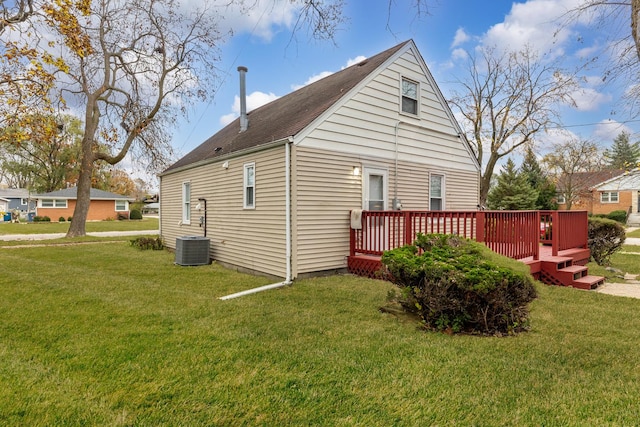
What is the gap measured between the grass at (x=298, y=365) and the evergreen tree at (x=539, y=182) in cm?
2544

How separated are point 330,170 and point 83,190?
1572cm

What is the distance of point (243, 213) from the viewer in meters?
8.53

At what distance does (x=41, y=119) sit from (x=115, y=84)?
1242 centimetres

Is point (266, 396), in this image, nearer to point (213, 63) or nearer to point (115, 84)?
point (213, 63)

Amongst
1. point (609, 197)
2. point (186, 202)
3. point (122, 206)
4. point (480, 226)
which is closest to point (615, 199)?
point (609, 197)

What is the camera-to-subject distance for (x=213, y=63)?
13.5m

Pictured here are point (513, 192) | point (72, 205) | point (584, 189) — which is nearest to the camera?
point (513, 192)

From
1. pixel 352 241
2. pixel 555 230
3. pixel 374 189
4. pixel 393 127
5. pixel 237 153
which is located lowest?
pixel 352 241

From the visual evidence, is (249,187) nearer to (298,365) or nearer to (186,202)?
(186,202)

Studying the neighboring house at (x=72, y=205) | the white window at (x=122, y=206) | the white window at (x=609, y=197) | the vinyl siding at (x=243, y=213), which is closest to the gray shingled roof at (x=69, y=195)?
the neighboring house at (x=72, y=205)

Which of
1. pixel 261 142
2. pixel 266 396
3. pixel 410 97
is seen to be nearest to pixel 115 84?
pixel 261 142

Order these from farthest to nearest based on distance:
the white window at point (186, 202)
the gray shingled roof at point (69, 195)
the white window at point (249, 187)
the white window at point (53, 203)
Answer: the white window at point (53, 203), the gray shingled roof at point (69, 195), the white window at point (186, 202), the white window at point (249, 187)

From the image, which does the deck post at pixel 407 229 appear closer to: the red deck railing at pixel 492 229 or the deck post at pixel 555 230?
the red deck railing at pixel 492 229

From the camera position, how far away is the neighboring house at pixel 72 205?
32938 mm
